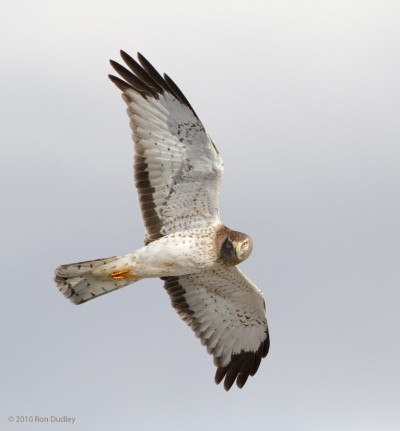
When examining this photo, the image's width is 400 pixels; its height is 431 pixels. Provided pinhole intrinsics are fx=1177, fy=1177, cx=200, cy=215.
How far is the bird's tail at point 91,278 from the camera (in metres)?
18.2

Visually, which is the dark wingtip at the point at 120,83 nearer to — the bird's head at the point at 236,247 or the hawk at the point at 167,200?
the hawk at the point at 167,200

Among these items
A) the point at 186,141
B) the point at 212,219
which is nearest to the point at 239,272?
the point at 212,219

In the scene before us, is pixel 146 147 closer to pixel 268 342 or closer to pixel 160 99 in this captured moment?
pixel 160 99

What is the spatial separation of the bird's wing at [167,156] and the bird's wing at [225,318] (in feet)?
4.59

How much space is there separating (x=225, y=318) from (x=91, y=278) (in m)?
2.67

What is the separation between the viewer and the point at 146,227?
60.4ft

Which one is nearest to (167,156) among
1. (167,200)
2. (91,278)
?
(167,200)

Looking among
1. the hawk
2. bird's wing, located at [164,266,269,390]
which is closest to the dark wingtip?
the hawk

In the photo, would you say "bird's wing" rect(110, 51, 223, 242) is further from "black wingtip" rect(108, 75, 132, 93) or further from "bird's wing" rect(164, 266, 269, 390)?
"bird's wing" rect(164, 266, 269, 390)

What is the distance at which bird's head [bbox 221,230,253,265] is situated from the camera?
1764 cm

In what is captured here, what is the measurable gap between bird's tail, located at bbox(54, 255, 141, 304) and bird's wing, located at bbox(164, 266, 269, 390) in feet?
4.84

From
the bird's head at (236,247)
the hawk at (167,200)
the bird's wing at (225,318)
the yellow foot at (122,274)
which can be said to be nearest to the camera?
the bird's head at (236,247)

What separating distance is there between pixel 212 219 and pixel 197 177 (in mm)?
738

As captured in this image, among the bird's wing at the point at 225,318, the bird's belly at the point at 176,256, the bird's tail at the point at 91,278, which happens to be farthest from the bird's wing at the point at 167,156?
the bird's wing at the point at 225,318
